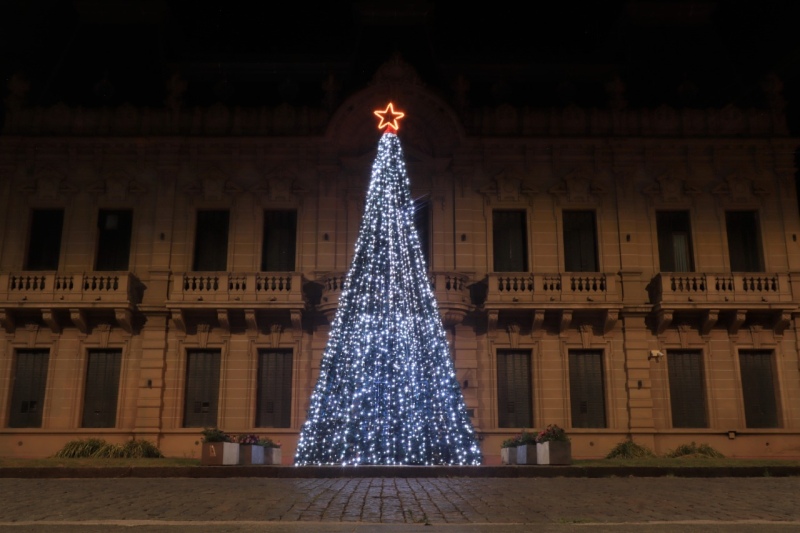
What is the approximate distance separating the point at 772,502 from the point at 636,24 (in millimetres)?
22767

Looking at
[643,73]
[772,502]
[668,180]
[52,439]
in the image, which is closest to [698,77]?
[643,73]

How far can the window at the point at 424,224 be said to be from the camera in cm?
2559

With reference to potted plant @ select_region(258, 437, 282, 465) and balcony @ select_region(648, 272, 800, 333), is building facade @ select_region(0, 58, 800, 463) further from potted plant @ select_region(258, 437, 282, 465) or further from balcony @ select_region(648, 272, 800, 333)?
potted plant @ select_region(258, 437, 282, 465)

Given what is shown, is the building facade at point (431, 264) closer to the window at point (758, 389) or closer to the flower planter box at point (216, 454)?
the window at point (758, 389)

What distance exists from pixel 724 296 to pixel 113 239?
19.8m

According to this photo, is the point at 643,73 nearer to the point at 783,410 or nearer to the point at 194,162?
the point at 783,410

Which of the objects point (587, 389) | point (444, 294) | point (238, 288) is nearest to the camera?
point (444, 294)

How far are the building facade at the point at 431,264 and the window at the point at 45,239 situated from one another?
0.26ft

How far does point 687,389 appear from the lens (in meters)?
24.8

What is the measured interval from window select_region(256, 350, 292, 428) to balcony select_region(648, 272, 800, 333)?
11869 millimetres

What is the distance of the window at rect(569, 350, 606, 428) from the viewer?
24.6m

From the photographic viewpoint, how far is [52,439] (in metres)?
24.2

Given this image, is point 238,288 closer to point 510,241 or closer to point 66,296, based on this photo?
point 66,296

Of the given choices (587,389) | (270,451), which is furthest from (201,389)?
(587,389)
